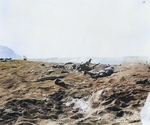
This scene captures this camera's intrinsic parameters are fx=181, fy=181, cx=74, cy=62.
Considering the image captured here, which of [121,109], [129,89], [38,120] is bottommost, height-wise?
[38,120]

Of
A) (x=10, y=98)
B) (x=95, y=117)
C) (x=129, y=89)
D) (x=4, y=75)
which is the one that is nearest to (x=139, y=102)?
(x=129, y=89)

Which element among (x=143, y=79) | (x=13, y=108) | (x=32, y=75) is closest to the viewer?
(x=13, y=108)

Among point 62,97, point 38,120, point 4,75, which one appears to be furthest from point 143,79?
point 4,75

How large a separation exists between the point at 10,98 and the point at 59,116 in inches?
173

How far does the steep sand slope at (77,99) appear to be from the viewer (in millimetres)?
9773

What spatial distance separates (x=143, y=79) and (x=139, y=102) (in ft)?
9.44

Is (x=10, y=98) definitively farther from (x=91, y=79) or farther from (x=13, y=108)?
(x=91, y=79)

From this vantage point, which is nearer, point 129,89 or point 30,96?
point 129,89

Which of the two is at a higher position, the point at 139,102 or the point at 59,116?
the point at 139,102

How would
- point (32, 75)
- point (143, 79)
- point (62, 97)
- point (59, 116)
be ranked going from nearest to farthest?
point (59, 116) → point (143, 79) → point (62, 97) → point (32, 75)

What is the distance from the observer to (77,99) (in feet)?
41.9

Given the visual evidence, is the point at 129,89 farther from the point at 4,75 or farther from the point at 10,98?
the point at 4,75

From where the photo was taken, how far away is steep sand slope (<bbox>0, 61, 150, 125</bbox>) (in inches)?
385

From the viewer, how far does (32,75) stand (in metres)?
18.9
